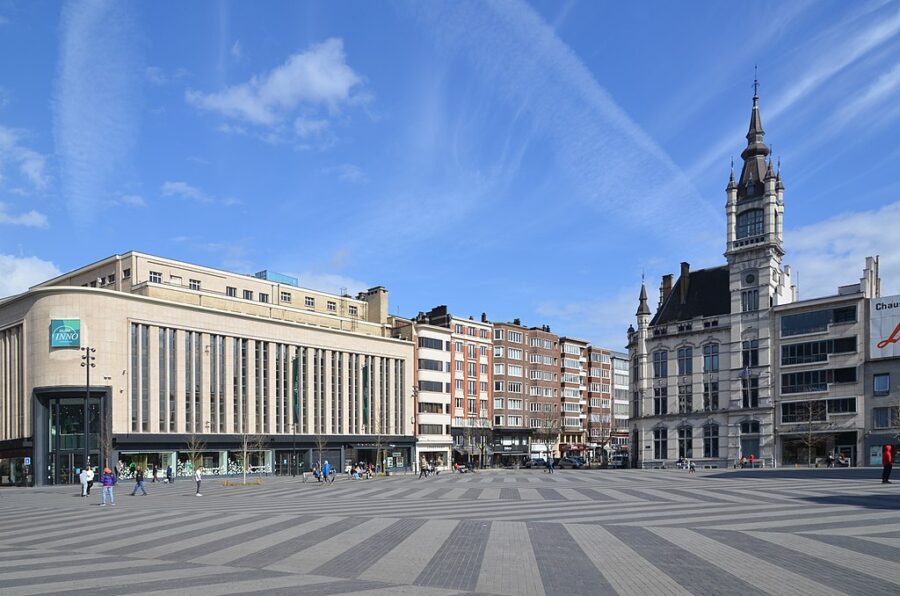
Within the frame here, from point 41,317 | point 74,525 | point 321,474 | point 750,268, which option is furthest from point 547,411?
point 74,525

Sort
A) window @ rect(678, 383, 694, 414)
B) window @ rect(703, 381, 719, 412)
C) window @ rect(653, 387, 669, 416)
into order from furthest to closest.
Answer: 1. window @ rect(653, 387, 669, 416)
2. window @ rect(678, 383, 694, 414)
3. window @ rect(703, 381, 719, 412)

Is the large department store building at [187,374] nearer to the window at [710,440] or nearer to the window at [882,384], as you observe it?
the window at [710,440]

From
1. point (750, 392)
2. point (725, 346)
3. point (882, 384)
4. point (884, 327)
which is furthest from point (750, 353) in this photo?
point (884, 327)

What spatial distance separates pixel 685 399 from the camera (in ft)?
280

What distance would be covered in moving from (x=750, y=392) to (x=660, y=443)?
41.0 feet

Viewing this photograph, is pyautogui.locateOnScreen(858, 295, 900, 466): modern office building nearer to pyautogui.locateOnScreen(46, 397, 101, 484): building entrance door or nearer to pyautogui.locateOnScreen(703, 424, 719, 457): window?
pyautogui.locateOnScreen(703, 424, 719, 457): window

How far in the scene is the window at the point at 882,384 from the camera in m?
69.9

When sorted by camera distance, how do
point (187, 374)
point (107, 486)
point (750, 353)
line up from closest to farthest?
1. point (107, 486)
2. point (187, 374)
3. point (750, 353)

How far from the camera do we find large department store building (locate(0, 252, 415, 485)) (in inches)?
2579

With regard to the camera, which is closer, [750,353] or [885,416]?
[885,416]

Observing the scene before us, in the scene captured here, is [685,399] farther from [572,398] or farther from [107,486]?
[107,486]

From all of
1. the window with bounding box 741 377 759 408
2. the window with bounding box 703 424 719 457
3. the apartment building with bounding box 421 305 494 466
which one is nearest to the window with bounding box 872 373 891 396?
the window with bounding box 741 377 759 408

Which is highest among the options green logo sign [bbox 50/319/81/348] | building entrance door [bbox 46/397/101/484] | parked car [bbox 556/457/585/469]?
green logo sign [bbox 50/319/81/348]

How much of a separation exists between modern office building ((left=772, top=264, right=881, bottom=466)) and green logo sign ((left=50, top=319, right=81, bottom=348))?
6603cm
